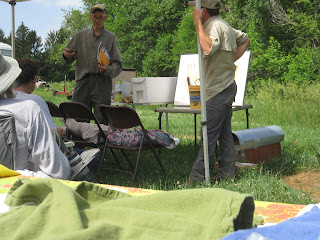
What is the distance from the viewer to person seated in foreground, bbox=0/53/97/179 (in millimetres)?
2807

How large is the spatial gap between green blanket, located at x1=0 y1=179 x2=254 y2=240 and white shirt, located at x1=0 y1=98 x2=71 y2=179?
48.7 inches

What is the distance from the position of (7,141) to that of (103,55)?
302 centimetres

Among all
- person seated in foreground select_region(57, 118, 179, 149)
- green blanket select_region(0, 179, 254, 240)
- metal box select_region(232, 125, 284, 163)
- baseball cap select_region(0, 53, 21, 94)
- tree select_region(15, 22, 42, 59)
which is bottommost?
metal box select_region(232, 125, 284, 163)

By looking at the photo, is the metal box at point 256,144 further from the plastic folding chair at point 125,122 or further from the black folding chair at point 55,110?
the black folding chair at point 55,110

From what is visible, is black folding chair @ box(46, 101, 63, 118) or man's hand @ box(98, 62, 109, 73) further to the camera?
man's hand @ box(98, 62, 109, 73)

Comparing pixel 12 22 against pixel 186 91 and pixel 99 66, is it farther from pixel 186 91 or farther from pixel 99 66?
pixel 186 91

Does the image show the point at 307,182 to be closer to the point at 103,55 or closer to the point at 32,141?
the point at 103,55

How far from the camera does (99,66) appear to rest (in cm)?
566

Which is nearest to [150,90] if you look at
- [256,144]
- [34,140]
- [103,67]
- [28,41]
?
[103,67]

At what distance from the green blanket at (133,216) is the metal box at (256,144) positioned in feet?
13.3

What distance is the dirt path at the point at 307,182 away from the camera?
445 centimetres

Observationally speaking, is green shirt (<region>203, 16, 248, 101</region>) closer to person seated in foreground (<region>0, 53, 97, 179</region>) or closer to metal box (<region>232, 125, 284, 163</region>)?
metal box (<region>232, 125, 284, 163</region>)

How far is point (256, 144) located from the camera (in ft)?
18.5

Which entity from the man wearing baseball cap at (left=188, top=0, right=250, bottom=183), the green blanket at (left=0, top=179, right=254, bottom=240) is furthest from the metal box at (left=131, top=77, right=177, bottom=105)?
the green blanket at (left=0, top=179, right=254, bottom=240)
